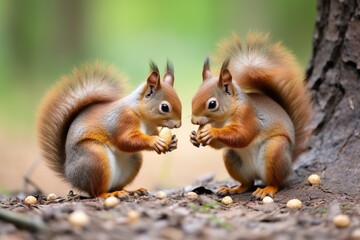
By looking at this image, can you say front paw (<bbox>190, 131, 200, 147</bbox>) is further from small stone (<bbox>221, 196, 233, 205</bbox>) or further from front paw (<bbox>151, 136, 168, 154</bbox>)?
small stone (<bbox>221, 196, 233, 205</bbox>)

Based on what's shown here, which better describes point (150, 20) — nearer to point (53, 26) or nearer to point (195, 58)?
point (195, 58)

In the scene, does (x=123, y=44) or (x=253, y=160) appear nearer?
(x=253, y=160)

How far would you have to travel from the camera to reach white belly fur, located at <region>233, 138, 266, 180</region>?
10.4ft

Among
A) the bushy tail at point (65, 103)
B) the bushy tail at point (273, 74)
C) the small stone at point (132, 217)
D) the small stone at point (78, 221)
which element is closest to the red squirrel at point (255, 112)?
the bushy tail at point (273, 74)

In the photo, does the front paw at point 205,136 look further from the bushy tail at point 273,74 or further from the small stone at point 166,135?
the bushy tail at point 273,74

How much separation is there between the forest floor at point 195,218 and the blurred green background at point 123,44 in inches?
74.0

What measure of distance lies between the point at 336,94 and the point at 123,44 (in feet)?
36.6

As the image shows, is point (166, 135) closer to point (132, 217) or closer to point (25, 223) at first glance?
point (132, 217)

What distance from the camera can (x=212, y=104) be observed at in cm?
309

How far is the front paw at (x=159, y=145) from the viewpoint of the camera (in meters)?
2.99

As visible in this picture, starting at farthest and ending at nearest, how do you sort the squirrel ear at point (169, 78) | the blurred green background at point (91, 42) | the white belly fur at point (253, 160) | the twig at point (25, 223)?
the blurred green background at point (91, 42) < the squirrel ear at point (169, 78) < the white belly fur at point (253, 160) < the twig at point (25, 223)

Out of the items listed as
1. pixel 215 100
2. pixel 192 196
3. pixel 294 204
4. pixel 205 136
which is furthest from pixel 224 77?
pixel 294 204

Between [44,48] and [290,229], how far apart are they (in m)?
9.18

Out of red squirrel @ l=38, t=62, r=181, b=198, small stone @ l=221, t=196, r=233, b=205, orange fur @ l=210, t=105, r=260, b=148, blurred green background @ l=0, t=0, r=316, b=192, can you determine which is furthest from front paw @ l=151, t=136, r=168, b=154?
blurred green background @ l=0, t=0, r=316, b=192
